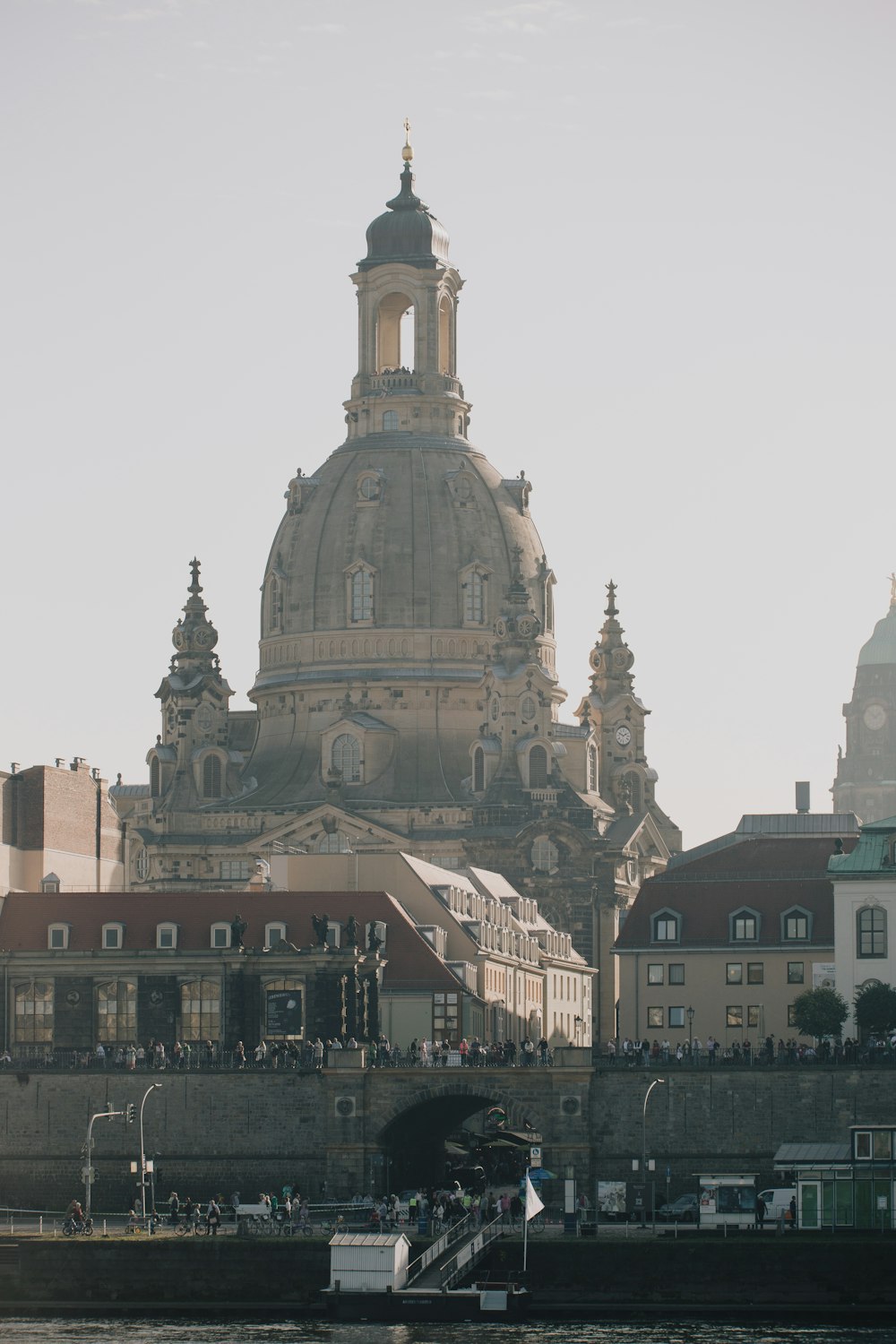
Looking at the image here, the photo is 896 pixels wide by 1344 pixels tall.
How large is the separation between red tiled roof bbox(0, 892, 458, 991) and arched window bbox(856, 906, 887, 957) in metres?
17.3

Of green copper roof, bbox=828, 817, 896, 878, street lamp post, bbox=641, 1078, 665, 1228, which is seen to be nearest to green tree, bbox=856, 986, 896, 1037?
green copper roof, bbox=828, 817, 896, 878

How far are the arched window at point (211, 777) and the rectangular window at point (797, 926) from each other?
69.0 m

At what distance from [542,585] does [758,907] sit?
66.3 meters

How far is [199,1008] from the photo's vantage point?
419 ft

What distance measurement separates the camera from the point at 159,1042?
126500 millimetres

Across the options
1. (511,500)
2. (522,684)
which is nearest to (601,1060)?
(522,684)

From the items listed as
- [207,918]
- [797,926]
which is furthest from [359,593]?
[797,926]

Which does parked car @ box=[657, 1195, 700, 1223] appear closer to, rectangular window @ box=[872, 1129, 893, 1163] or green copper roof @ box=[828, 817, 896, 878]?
rectangular window @ box=[872, 1129, 893, 1163]

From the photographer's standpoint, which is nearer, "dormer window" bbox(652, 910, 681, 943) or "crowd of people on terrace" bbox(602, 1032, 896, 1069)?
"crowd of people on terrace" bbox(602, 1032, 896, 1069)

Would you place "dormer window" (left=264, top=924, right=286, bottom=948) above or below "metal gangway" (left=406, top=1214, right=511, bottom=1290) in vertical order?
above

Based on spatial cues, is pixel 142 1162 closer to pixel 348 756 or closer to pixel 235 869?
pixel 235 869

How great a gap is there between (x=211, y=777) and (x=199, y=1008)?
71.0 metres

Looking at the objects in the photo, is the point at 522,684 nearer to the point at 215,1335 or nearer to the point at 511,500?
the point at 511,500

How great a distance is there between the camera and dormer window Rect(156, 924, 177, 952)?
432 feet
